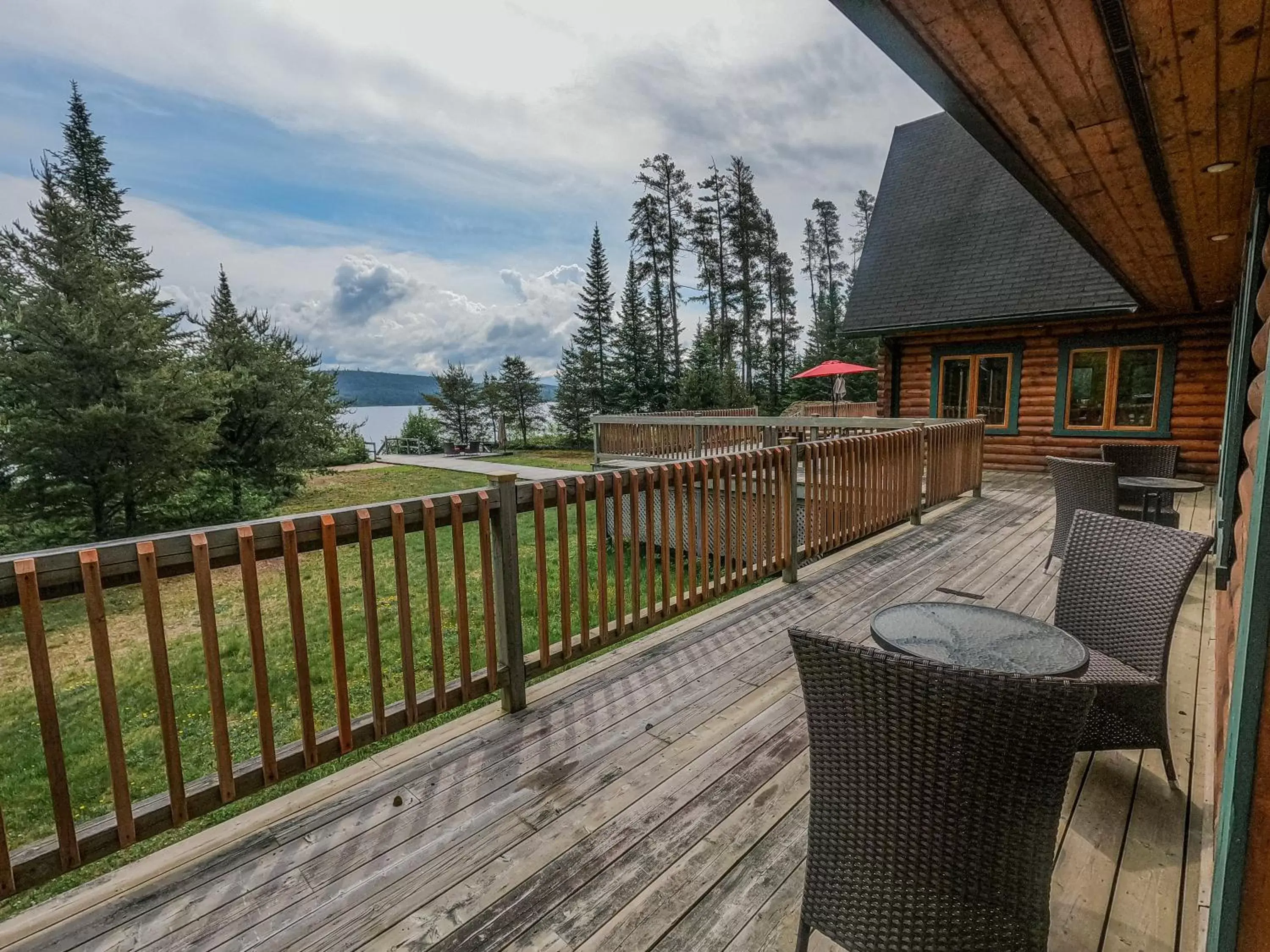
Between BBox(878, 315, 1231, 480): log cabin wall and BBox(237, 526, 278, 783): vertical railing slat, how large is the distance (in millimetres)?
10637

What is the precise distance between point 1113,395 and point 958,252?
3.72m

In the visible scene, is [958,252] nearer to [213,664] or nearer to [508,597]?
[508,597]

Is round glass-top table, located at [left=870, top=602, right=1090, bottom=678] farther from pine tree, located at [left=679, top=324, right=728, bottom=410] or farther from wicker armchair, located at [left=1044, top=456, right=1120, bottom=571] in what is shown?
pine tree, located at [left=679, top=324, right=728, bottom=410]

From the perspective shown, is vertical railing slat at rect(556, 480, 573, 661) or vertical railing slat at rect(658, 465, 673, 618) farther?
vertical railing slat at rect(658, 465, 673, 618)

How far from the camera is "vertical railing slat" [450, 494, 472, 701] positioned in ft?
7.84

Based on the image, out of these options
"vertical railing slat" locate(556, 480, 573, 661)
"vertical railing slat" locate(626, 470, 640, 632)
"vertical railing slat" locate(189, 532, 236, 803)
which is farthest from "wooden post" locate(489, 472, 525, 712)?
"vertical railing slat" locate(189, 532, 236, 803)

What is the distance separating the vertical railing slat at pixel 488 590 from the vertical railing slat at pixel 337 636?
1.84ft

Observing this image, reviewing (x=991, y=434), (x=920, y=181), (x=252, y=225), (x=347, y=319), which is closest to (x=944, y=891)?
(x=991, y=434)

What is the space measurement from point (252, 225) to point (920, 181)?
53.3 feet

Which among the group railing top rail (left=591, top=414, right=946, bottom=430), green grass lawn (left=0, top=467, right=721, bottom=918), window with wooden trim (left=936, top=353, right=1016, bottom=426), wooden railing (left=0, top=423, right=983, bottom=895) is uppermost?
window with wooden trim (left=936, top=353, right=1016, bottom=426)

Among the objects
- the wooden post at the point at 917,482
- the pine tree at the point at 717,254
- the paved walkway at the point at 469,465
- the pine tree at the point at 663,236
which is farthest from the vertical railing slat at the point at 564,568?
the pine tree at the point at 717,254

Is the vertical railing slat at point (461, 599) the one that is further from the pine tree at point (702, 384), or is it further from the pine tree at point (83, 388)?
the pine tree at point (702, 384)

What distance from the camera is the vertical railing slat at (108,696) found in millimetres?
1604

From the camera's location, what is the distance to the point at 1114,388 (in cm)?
916
